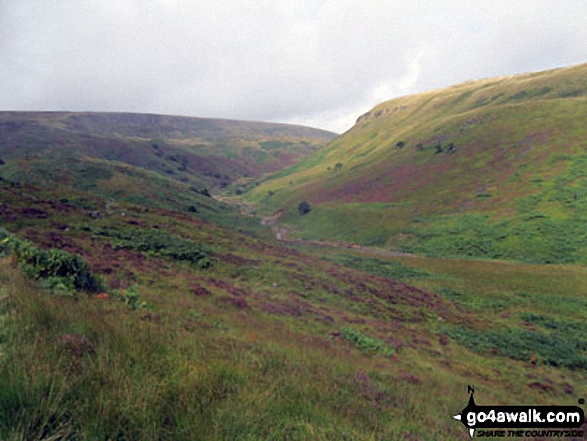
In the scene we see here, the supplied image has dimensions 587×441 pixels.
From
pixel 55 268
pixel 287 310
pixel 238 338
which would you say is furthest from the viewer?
pixel 287 310

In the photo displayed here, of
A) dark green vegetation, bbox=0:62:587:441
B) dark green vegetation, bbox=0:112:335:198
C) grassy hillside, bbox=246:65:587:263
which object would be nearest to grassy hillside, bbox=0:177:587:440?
dark green vegetation, bbox=0:62:587:441

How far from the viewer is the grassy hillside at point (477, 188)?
45.9 metres

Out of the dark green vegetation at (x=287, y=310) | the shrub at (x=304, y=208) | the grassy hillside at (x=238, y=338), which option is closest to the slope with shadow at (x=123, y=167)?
the dark green vegetation at (x=287, y=310)

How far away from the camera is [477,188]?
2313 inches

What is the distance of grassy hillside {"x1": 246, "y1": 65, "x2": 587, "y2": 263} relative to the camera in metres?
45.9

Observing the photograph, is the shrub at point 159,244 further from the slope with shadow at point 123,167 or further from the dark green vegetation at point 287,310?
the slope with shadow at point 123,167

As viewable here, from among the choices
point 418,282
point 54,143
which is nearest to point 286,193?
point 418,282

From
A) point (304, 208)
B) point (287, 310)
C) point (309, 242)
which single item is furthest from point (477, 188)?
point (287, 310)

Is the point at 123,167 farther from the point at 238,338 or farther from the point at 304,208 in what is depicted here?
the point at 238,338

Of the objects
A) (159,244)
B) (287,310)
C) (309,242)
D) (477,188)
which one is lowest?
(309,242)

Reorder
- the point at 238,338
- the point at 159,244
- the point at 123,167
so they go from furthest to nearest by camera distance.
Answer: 1. the point at 123,167
2. the point at 159,244
3. the point at 238,338

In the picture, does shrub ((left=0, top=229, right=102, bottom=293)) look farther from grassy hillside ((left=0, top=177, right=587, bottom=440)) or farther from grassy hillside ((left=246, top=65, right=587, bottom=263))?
grassy hillside ((left=246, top=65, right=587, bottom=263))

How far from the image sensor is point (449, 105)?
11250 centimetres

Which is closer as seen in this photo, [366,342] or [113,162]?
[366,342]
